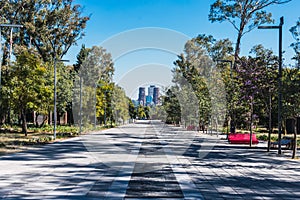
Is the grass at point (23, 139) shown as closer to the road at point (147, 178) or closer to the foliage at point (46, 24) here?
the road at point (147, 178)

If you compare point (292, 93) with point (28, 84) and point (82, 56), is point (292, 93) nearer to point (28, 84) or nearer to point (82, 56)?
point (28, 84)

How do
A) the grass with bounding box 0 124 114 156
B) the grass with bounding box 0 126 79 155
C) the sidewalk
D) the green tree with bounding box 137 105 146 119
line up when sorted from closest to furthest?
the sidewalk → the grass with bounding box 0 126 79 155 → the grass with bounding box 0 124 114 156 → the green tree with bounding box 137 105 146 119

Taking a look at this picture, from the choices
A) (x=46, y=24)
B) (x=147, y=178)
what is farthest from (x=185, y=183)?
(x=46, y=24)

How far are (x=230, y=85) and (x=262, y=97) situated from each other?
20.6ft

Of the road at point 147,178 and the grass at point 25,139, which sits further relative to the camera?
the grass at point 25,139

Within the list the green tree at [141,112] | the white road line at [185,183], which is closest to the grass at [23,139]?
the white road line at [185,183]

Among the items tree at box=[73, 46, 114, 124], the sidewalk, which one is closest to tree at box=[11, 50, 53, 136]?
tree at box=[73, 46, 114, 124]

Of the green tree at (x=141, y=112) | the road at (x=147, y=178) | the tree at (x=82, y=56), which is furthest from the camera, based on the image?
the green tree at (x=141, y=112)

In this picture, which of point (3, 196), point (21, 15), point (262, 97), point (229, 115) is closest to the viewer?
point (3, 196)

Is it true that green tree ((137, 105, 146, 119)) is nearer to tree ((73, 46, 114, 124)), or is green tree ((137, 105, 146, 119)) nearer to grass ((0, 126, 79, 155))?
tree ((73, 46, 114, 124))

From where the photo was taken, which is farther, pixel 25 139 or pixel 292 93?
pixel 25 139

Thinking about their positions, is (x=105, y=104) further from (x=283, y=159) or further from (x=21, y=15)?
(x=283, y=159)

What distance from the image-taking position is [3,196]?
841 cm

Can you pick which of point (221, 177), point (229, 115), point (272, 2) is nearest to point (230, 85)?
point (229, 115)
